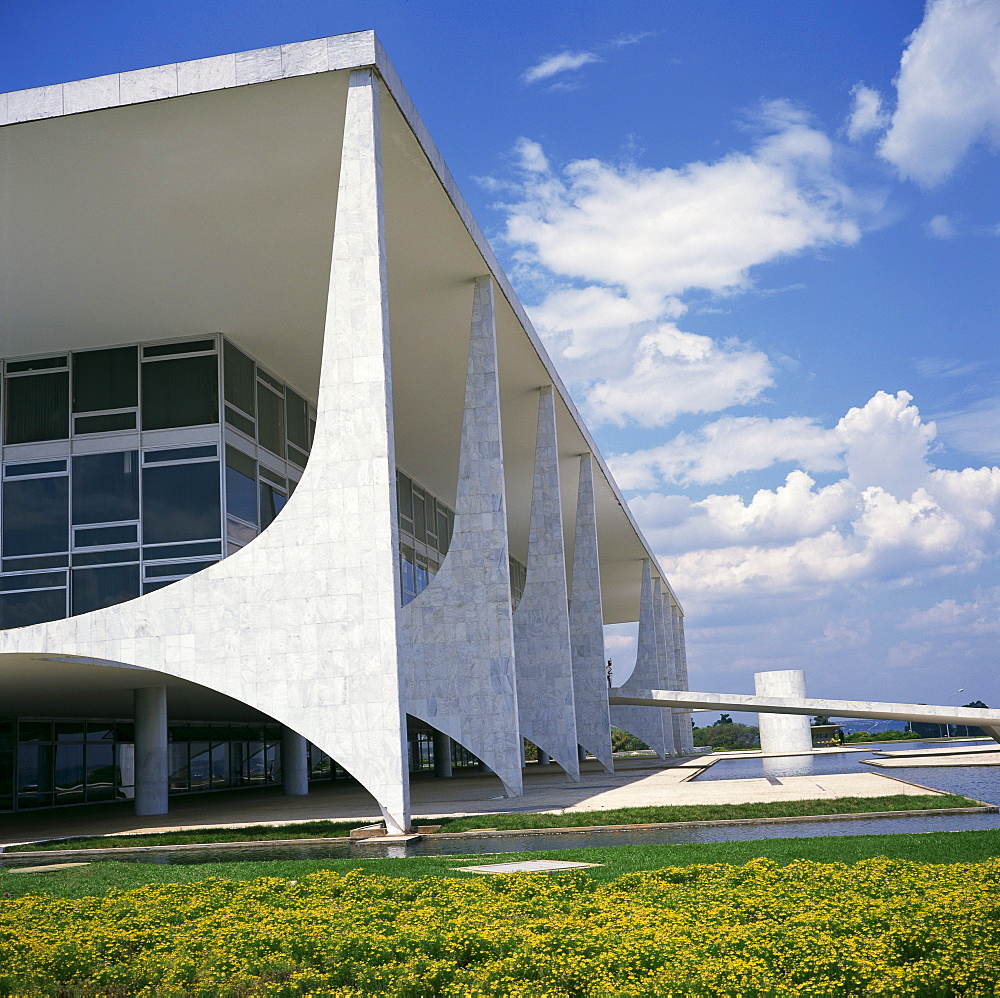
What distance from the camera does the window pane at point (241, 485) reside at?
77.2ft

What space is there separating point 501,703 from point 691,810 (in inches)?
280

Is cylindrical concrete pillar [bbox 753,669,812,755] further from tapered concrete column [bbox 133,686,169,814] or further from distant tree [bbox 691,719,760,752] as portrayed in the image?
distant tree [bbox 691,719,760,752]

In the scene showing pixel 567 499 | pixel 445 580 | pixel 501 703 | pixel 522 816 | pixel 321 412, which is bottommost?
pixel 522 816

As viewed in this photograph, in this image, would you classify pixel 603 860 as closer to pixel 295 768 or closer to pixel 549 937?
pixel 549 937

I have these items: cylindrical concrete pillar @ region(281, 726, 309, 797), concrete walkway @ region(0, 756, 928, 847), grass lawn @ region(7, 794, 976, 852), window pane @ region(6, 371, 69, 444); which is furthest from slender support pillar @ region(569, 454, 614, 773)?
grass lawn @ region(7, 794, 976, 852)

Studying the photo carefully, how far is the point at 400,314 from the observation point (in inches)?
963

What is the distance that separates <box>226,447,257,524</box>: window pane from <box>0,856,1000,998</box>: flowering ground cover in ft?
51.1

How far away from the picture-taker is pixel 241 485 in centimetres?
2406

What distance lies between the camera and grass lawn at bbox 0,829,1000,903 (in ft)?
30.9

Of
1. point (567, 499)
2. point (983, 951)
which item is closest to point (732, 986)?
point (983, 951)

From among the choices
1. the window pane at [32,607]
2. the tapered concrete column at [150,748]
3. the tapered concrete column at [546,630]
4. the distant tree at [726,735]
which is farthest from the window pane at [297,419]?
the distant tree at [726,735]

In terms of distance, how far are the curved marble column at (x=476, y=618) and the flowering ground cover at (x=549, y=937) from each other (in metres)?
13.1

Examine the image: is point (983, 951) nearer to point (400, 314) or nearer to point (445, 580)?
point (445, 580)

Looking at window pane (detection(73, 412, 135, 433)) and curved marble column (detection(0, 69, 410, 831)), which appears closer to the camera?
curved marble column (detection(0, 69, 410, 831))
